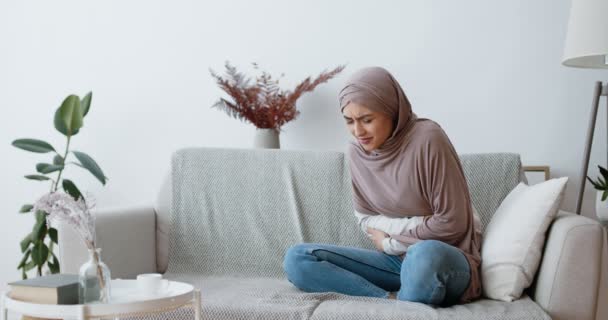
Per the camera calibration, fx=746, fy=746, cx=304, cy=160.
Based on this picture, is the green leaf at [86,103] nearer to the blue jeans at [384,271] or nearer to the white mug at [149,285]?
the blue jeans at [384,271]

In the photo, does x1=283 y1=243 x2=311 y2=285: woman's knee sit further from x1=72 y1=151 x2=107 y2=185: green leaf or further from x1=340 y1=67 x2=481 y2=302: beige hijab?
x1=72 y1=151 x2=107 y2=185: green leaf

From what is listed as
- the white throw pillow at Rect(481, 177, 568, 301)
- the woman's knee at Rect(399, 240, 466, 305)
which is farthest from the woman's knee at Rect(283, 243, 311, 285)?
the white throw pillow at Rect(481, 177, 568, 301)

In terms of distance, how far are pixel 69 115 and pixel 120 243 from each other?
0.70m

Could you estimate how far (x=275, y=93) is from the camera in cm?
299

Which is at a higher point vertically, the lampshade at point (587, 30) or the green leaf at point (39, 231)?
the lampshade at point (587, 30)

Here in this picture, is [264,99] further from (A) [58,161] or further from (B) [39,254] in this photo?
(B) [39,254]

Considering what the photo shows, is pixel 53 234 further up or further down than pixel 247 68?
further down

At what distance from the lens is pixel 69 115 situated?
2951 millimetres

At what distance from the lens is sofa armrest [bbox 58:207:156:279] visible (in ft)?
7.70

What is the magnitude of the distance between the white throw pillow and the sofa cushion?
0.16ft

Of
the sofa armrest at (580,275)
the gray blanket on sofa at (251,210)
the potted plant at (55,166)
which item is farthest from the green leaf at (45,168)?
the sofa armrest at (580,275)

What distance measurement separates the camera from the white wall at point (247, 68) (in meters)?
2.91

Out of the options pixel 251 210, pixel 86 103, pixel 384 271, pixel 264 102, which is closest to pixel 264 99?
pixel 264 102

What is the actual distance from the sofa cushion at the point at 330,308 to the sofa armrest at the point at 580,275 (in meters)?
0.07
